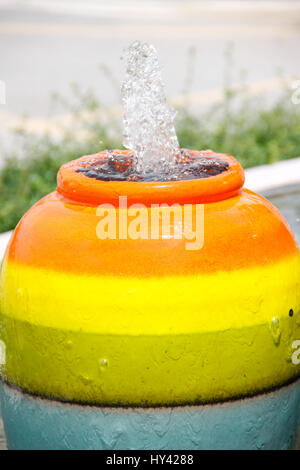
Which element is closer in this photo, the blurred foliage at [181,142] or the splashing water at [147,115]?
the splashing water at [147,115]

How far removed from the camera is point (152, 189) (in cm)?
245

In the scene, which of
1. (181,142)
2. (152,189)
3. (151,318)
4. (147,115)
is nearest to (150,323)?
(151,318)

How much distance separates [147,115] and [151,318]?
0.71m

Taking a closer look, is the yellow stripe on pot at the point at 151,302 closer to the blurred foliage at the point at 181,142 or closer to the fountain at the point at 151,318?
the fountain at the point at 151,318

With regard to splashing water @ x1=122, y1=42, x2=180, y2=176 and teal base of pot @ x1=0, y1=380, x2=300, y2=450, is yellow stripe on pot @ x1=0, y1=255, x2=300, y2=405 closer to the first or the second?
teal base of pot @ x1=0, y1=380, x2=300, y2=450

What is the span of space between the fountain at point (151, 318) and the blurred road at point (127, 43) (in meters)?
5.25

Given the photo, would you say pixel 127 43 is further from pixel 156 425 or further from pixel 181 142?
pixel 156 425

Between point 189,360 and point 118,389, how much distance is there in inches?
8.1

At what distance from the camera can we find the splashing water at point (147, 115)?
273 cm

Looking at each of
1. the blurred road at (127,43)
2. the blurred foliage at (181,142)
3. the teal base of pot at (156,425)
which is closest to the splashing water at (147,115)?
the teal base of pot at (156,425)

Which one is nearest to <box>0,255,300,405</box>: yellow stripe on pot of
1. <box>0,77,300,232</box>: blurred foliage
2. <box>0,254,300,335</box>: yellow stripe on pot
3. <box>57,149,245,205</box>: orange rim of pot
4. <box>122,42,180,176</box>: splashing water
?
<box>0,254,300,335</box>: yellow stripe on pot

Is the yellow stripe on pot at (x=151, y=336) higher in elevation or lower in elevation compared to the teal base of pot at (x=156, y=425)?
higher

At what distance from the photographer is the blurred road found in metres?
10.0

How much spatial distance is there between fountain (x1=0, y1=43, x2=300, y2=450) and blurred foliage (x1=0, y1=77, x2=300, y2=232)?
3147mm
